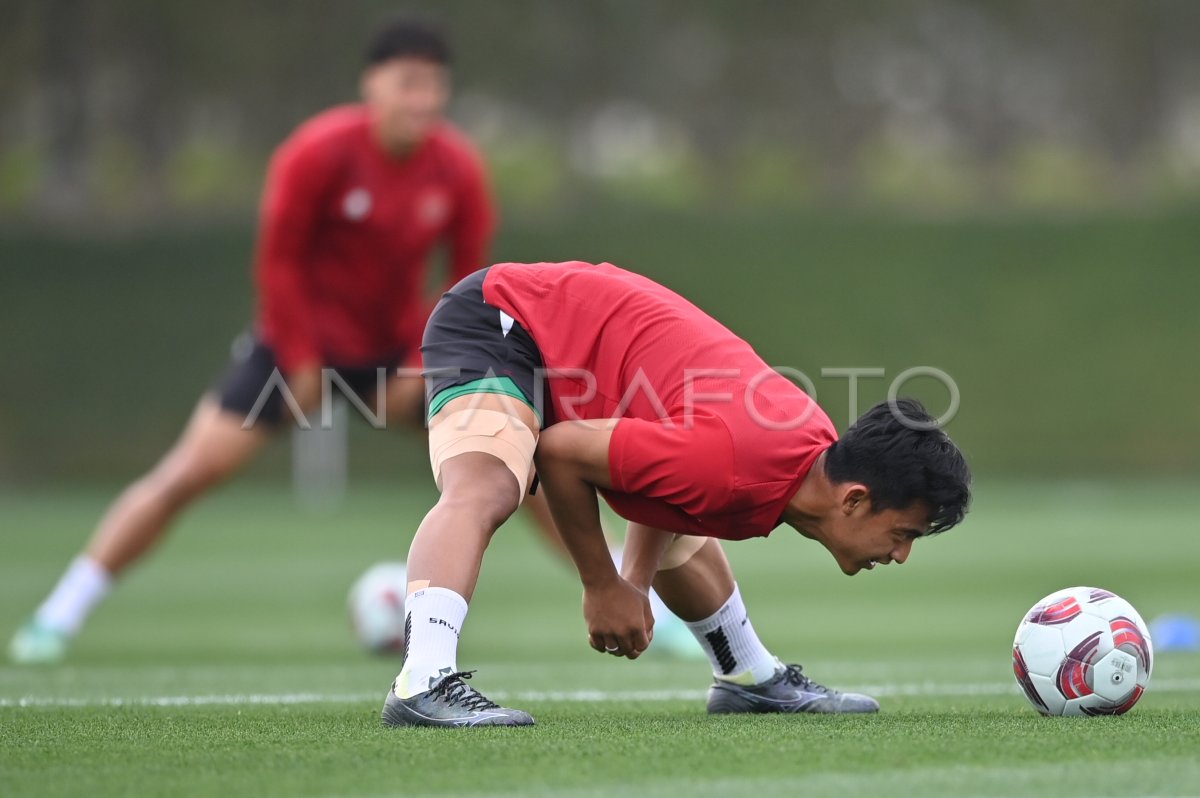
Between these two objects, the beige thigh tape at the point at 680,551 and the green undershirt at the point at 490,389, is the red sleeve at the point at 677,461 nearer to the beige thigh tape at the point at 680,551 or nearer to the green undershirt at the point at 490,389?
the green undershirt at the point at 490,389

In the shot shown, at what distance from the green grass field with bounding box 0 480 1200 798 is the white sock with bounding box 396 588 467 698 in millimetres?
148

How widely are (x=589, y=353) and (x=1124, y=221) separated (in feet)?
85.6

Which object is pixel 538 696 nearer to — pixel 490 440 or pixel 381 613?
pixel 490 440

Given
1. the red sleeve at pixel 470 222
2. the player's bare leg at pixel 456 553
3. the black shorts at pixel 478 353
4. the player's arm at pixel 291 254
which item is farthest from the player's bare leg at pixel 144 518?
the player's bare leg at pixel 456 553

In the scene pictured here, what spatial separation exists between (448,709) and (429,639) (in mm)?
183

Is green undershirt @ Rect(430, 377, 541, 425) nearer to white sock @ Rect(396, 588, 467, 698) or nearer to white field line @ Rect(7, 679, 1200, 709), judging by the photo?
white sock @ Rect(396, 588, 467, 698)

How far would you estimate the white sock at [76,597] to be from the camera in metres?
7.19

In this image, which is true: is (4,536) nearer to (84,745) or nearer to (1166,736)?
(84,745)

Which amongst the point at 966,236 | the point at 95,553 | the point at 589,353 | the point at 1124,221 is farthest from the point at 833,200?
the point at 589,353

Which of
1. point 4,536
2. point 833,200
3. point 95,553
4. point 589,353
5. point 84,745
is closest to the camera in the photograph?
point 84,745

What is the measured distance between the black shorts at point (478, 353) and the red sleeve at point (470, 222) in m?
2.76

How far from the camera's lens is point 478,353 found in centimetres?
482

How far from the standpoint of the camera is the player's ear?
173 inches

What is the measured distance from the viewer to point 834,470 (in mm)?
4418
